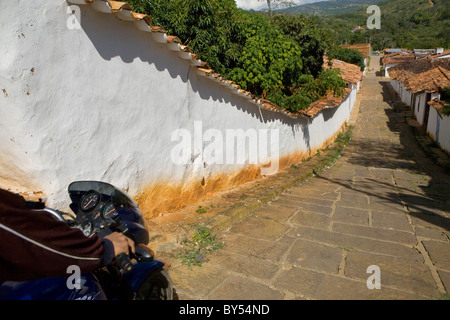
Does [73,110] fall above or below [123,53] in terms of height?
below

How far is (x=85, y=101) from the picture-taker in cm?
347

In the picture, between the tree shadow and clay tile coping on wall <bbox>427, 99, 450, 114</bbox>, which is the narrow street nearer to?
the tree shadow

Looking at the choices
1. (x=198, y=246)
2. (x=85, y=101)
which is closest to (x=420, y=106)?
(x=198, y=246)

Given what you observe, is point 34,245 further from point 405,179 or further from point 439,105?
point 439,105

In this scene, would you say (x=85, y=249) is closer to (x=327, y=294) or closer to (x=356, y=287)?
(x=327, y=294)

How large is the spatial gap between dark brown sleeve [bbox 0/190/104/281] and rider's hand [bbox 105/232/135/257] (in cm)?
20

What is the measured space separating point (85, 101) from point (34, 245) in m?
2.25

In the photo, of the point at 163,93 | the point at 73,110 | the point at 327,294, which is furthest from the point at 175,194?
the point at 327,294

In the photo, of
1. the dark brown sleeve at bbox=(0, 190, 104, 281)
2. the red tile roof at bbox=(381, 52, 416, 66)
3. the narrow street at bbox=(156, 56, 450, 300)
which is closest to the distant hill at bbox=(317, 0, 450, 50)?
the red tile roof at bbox=(381, 52, 416, 66)

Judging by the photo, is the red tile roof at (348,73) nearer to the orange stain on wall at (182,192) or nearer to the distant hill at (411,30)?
the orange stain on wall at (182,192)

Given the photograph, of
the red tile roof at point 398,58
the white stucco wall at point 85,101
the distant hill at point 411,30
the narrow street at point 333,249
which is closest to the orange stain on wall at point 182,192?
the white stucco wall at point 85,101

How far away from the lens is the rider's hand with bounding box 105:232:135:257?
78.2 inches

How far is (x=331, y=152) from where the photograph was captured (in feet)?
47.2
